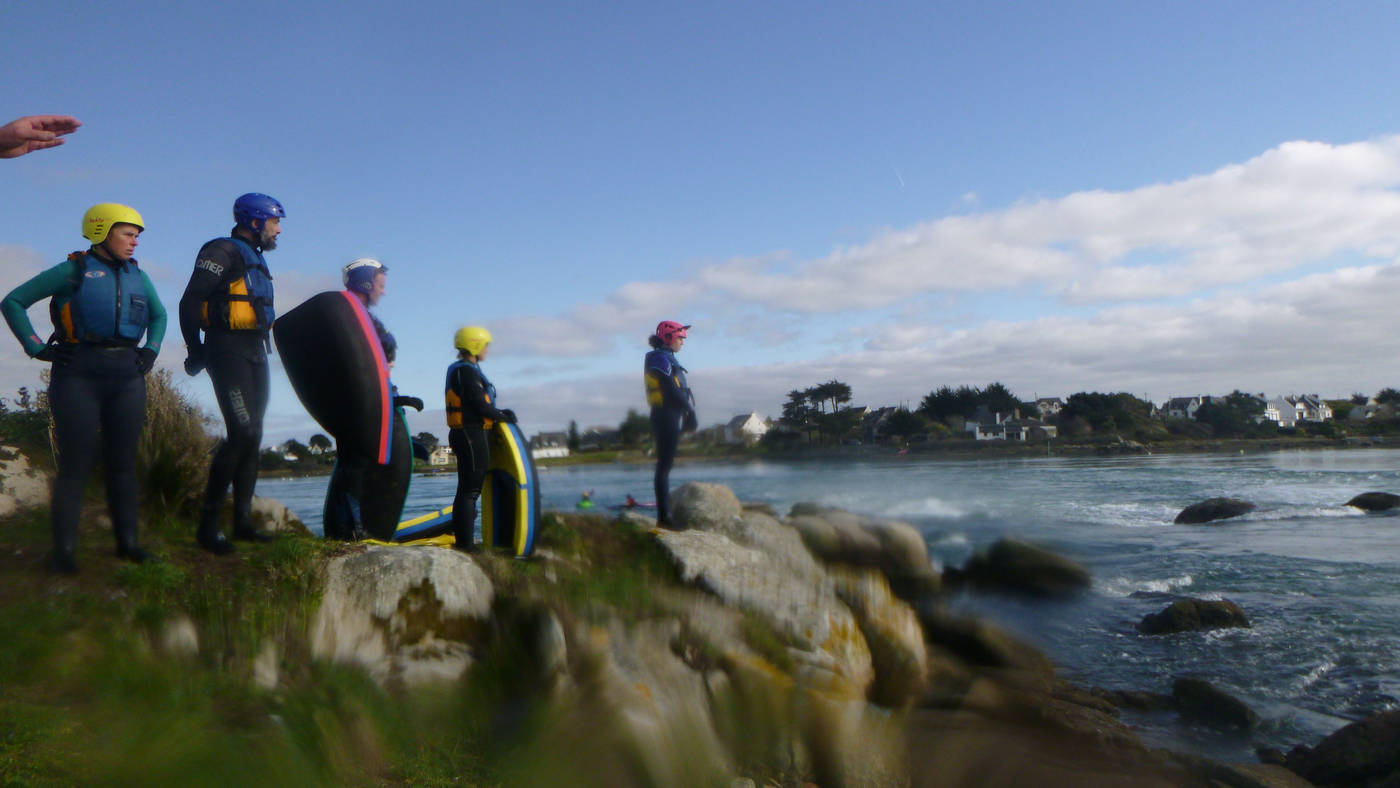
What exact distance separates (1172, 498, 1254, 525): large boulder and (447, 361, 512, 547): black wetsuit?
18476 mm

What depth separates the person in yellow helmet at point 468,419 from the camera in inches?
227

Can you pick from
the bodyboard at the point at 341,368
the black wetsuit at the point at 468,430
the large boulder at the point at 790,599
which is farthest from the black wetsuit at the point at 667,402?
the bodyboard at the point at 341,368

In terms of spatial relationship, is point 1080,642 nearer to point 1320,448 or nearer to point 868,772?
point 868,772

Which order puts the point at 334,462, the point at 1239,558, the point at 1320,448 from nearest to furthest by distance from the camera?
the point at 334,462 < the point at 1239,558 < the point at 1320,448

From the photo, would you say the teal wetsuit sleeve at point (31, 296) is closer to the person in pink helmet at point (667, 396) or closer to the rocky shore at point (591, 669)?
the rocky shore at point (591, 669)

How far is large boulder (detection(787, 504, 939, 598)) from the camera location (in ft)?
22.3

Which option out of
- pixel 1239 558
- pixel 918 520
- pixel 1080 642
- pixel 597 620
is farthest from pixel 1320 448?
pixel 597 620

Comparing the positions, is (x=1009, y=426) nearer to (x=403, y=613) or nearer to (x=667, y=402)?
(x=667, y=402)

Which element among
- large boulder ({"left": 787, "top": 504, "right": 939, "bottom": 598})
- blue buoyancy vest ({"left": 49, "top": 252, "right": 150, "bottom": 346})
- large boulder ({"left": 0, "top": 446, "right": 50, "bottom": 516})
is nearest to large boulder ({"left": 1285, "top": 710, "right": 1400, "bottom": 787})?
large boulder ({"left": 787, "top": 504, "right": 939, "bottom": 598})

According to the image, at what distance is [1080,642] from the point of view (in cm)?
934

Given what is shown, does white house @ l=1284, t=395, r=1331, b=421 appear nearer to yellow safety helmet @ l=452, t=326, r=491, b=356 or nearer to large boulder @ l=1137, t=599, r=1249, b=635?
large boulder @ l=1137, t=599, r=1249, b=635

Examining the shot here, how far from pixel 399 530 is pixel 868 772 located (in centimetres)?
396

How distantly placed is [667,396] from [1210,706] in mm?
5714

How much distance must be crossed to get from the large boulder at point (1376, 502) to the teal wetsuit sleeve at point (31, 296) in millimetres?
26818
